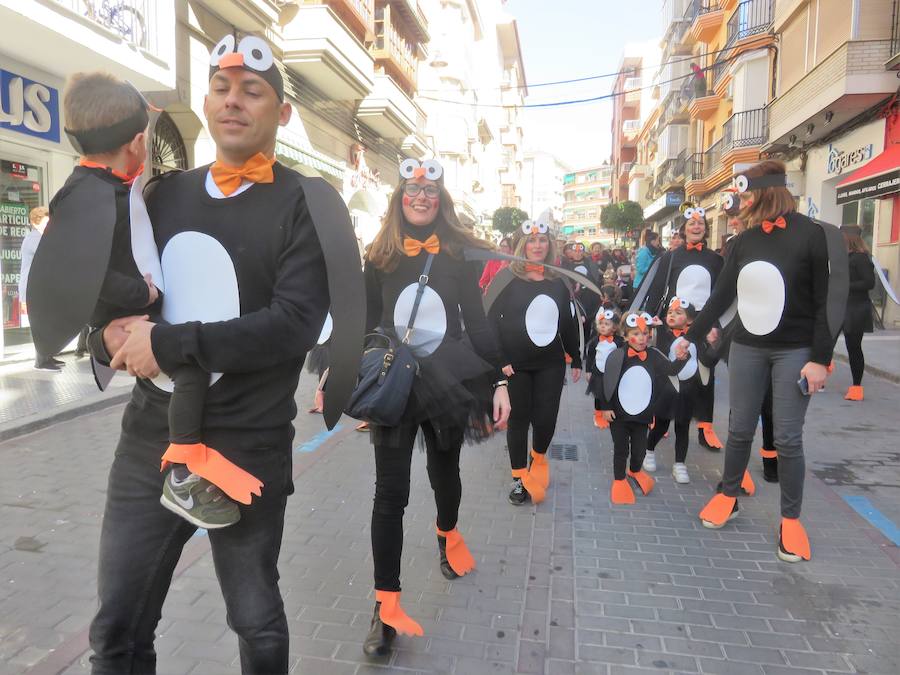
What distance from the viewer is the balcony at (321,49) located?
15820 millimetres

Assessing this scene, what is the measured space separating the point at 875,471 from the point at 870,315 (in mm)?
3396

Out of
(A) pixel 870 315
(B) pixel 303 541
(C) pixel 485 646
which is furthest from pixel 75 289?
(A) pixel 870 315

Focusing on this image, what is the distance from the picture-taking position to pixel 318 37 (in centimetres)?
1580

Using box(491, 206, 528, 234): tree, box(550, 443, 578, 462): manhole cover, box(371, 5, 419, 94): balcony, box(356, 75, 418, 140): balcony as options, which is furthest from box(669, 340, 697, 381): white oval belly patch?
box(491, 206, 528, 234): tree

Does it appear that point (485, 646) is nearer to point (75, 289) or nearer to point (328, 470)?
point (75, 289)

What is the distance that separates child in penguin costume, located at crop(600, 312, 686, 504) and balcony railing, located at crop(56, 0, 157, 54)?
821cm

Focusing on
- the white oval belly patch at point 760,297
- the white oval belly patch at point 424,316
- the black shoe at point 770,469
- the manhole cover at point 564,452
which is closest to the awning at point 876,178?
the black shoe at point 770,469

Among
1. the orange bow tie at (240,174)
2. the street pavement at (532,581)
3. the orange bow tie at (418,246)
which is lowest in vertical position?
the street pavement at (532,581)

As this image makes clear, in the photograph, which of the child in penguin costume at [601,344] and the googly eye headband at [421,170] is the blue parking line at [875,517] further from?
the googly eye headband at [421,170]

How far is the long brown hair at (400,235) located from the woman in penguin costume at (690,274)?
9.92 ft

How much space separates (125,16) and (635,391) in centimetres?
935

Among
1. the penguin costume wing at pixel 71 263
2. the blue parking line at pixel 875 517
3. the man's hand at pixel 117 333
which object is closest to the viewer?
the penguin costume wing at pixel 71 263

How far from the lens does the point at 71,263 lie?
1.57 metres

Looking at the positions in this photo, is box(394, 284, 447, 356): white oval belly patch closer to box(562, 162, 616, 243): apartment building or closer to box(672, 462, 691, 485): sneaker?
box(672, 462, 691, 485): sneaker
